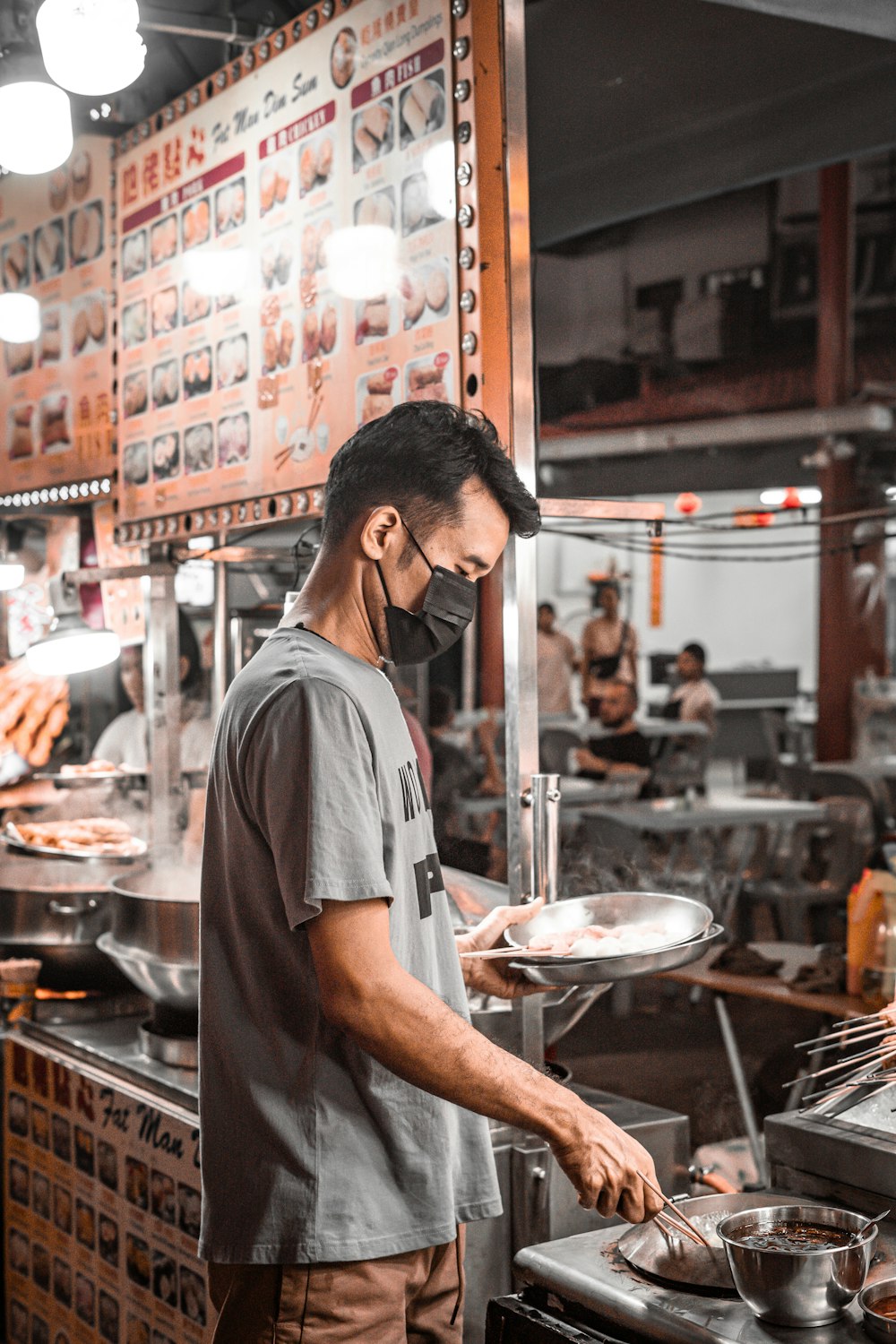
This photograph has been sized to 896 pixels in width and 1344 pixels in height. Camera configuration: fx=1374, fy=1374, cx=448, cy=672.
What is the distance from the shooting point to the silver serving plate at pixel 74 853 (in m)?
3.71

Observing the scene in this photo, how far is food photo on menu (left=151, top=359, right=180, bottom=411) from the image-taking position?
3.52 m

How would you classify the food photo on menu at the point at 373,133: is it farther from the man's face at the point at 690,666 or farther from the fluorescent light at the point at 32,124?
the man's face at the point at 690,666

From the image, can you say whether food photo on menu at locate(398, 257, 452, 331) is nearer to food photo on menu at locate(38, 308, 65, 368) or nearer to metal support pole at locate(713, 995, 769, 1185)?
food photo on menu at locate(38, 308, 65, 368)

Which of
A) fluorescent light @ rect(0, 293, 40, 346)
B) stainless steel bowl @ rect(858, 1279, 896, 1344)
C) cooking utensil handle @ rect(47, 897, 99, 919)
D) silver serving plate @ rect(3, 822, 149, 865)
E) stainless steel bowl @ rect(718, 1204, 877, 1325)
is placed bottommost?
stainless steel bowl @ rect(858, 1279, 896, 1344)

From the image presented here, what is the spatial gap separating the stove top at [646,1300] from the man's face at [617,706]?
283 inches

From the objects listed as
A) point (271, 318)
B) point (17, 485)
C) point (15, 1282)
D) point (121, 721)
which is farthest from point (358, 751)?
point (121, 721)

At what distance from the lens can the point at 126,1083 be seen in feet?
10.1

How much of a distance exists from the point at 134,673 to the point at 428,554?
3.33 metres

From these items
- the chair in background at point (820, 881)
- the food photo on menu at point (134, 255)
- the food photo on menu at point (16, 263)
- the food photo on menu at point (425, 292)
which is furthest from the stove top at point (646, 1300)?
the chair in background at point (820, 881)

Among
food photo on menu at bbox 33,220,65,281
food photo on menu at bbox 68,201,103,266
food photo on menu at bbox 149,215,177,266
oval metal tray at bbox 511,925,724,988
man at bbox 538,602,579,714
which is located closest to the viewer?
oval metal tray at bbox 511,925,724,988

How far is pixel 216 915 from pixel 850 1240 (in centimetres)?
89

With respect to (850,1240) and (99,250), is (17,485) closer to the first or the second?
(99,250)

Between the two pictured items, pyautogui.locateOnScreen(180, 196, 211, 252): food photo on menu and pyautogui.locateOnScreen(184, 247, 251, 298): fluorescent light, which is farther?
pyautogui.locateOnScreen(180, 196, 211, 252): food photo on menu

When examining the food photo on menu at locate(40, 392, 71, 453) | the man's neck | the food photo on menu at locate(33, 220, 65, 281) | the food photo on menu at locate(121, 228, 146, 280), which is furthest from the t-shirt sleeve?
the food photo on menu at locate(33, 220, 65, 281)
